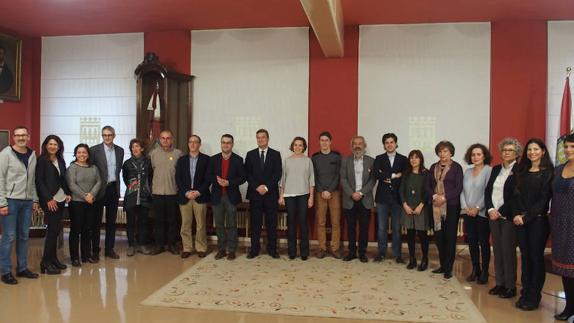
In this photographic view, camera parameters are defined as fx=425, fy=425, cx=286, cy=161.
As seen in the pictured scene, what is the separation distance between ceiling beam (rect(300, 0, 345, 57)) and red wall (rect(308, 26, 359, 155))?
0.18 m

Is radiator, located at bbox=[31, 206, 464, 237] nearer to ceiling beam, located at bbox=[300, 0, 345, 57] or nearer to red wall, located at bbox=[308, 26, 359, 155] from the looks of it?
red wall, located at bbox=[308, 26, 359, 155]

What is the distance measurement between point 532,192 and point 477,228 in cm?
82

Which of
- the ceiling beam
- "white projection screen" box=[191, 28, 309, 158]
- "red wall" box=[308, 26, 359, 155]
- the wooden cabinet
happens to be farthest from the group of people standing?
the ceiling beam

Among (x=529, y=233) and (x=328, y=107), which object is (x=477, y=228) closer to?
(x=529, y=233)

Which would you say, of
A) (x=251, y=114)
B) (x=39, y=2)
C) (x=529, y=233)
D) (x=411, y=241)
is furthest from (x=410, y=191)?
(x=39, y=2)

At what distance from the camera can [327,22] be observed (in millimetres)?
4086

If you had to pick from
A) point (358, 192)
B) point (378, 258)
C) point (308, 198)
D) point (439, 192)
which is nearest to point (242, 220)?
point (308, 198)

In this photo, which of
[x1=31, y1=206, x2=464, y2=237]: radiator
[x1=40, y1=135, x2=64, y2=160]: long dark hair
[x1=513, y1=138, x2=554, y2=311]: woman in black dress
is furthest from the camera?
[x1=31, y1=206, x2=464, y2=237]: radiator

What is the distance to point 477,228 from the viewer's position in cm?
397

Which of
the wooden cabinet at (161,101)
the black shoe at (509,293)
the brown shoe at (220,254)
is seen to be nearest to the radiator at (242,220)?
the brown shoe at (220,254)

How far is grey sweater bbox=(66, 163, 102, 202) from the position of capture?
4.31 metres

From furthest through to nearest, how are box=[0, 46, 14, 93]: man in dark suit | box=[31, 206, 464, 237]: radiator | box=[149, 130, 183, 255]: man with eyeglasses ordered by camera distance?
box=[0, 46, 14, 93]: man in dark suit < box=[31, 206, 464, 237]: radiator < box=[149, 130, 183, 255]: man with eyeglasses

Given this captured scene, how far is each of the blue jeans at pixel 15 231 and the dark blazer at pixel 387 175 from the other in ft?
11.5

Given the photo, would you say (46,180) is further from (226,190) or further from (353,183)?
(353,183)
